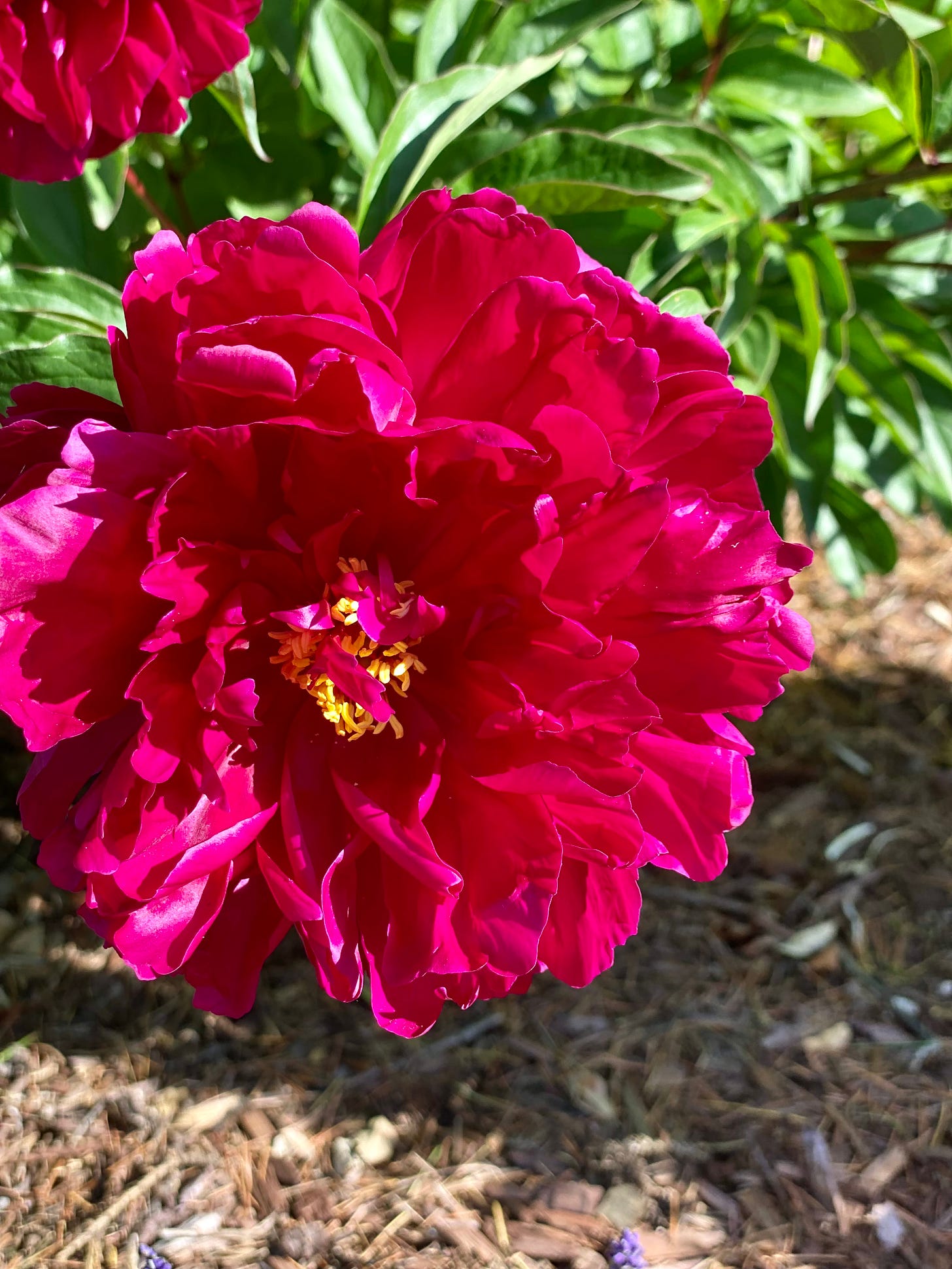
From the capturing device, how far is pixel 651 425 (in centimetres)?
88

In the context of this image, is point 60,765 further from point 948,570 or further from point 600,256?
point 948,570

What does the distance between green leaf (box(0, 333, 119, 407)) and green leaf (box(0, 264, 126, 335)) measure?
0.19 feet

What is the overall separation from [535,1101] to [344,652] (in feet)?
3.55

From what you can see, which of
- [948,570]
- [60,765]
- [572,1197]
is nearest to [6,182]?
[60,765]

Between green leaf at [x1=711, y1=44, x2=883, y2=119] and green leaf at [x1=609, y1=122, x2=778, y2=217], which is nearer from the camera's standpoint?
green leaf at [x1=609, y1=122, x2=778, y2=217]

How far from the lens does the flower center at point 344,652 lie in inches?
35.6

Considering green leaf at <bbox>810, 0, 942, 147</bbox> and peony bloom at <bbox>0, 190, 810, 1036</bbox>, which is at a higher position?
green leaf at <bbox>810, 0, 942, 147</bbox>

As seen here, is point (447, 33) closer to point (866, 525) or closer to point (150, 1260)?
point (866, 525)

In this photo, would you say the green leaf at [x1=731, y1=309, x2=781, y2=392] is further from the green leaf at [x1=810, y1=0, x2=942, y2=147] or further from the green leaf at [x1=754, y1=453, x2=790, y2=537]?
the green leaf at [x1=810, y1=0, x2=942, y2=147]

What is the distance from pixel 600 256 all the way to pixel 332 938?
855mm

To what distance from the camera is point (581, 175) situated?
1.16 meters

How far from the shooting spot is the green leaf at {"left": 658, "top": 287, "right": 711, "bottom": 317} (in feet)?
3.75

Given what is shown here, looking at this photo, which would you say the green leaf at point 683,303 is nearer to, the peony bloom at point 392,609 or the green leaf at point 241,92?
the peony bloom at point 392,609

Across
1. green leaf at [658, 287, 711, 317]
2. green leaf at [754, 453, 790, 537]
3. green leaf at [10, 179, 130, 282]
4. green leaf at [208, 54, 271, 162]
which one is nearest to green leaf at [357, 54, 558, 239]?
green leaf at [208, 54, 271, 162]
